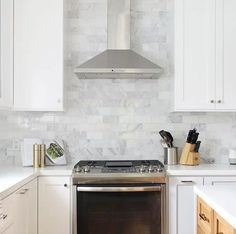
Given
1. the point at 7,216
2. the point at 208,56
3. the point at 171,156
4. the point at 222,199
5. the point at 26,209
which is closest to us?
the point at 222,199

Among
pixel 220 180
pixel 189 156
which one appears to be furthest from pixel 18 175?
pixel 220 180

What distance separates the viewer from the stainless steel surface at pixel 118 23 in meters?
3.45

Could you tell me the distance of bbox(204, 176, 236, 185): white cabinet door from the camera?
309cm

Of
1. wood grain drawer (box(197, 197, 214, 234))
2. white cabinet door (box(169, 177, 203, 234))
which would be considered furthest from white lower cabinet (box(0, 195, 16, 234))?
white cabinet door (box(169, 177, 203, 234))

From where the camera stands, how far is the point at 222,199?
5.87 feet

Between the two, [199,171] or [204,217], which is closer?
[204,217]

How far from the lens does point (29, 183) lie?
277 centimetres

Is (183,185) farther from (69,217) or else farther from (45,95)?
(45,95)

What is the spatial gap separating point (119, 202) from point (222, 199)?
135cm

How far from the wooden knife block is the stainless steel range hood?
29.9 inches

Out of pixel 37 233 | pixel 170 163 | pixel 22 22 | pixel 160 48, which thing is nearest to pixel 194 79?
pixel 160 48

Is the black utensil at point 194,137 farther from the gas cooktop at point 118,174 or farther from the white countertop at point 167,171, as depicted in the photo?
the gas cooktop at point 118,174

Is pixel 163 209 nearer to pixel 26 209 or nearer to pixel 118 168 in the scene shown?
pixel 118 168

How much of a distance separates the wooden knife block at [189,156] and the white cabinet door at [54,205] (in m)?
1.13
